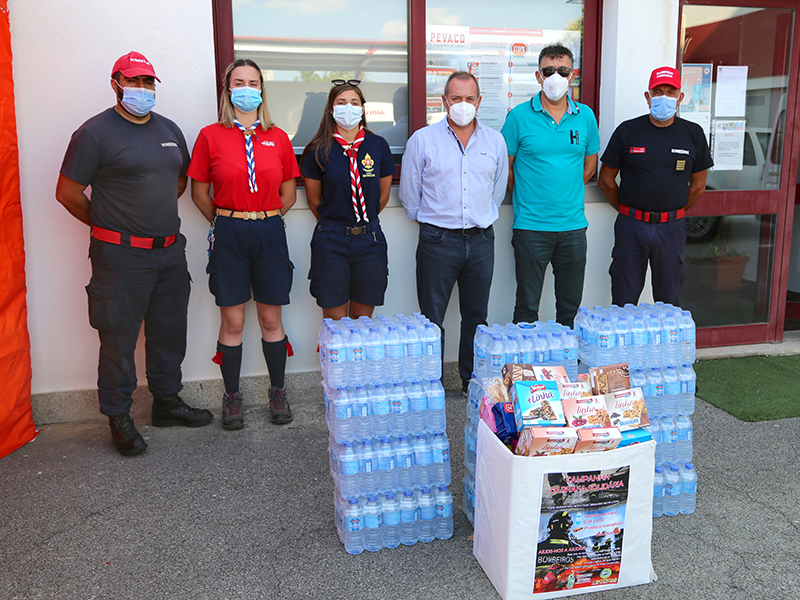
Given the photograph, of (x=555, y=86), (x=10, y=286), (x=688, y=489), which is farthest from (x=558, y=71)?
(x=10, y=286)

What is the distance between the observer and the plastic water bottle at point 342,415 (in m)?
2.67

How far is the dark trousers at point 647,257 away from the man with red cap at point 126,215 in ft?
9.54

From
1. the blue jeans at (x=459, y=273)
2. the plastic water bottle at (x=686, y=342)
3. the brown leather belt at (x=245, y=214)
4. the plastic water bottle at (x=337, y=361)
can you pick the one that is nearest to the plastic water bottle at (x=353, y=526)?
the plastic water bottle at (x=337, y=361)

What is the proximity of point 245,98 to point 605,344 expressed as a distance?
7.85 feet

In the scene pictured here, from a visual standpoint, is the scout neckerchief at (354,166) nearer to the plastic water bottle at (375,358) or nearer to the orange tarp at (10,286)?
the plastic water bottle at (375,358)

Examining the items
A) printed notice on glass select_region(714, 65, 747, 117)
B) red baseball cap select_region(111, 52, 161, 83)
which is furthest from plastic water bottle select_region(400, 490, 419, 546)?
printed notice on glass select_region(714, 65, 747, 117)

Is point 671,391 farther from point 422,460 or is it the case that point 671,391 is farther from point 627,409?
point 422,460

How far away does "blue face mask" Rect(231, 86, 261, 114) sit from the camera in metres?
3.74

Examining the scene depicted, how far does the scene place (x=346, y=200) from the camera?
13.0 feet

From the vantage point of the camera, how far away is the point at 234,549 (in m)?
2.77

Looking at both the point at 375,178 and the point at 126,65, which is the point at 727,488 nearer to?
the point at 375,178

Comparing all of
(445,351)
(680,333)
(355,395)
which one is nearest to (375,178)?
(445,351)

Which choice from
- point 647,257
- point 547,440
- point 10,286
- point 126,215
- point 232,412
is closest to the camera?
point 547,440

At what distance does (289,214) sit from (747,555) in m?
3.15
